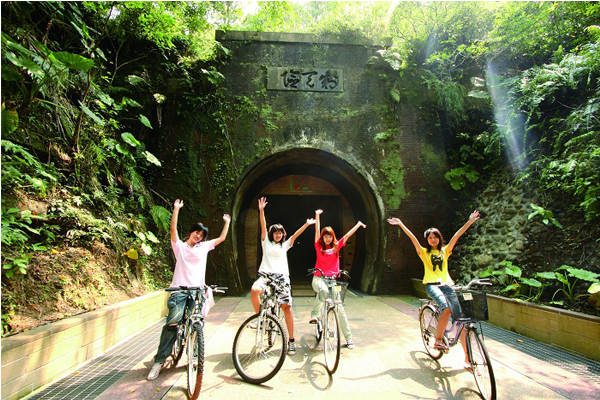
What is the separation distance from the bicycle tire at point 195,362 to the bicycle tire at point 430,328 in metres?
2.66

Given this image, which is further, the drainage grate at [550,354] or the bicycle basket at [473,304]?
the drainage grate at [550,354]

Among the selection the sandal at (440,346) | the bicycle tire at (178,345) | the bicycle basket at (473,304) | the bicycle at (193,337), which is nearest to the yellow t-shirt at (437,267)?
the bicycle basket at (473,304)

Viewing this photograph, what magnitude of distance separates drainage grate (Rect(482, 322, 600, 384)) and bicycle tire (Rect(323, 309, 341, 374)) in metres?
2.67

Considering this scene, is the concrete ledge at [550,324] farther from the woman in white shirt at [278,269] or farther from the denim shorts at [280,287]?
the denim shorts at [280,287]

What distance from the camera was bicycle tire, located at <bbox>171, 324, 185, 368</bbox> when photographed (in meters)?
3.49

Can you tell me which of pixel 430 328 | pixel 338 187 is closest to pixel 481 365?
pixel 430 328

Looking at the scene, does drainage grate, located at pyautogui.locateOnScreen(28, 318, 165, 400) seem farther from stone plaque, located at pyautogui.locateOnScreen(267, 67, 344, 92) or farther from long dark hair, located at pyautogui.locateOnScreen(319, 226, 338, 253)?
stone plaque, located at pyautogui.locateOnScreen(267, 67, 344, 92)

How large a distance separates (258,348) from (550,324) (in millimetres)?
4163

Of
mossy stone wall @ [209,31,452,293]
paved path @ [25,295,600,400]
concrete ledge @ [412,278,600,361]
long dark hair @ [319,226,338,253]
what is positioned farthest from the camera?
mossy stone wall @ [209,31,452,293]

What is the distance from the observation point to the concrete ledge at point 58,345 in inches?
111

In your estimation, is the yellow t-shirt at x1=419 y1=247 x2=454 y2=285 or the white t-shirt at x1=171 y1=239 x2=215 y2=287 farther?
the yellow t-shirt at x1=419 y1=247 x2=454 y2=285

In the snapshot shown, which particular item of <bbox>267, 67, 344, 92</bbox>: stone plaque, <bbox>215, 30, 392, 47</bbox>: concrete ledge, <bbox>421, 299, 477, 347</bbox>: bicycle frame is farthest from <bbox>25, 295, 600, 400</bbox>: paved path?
<bbox>215, 30, 392, 47</bbox>: concrete ledge

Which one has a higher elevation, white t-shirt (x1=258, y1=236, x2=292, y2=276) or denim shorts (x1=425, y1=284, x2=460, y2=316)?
white t-shirt (x1=258, y1=236, x2=292, y2=276)

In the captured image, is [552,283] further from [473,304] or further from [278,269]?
[278,269]
